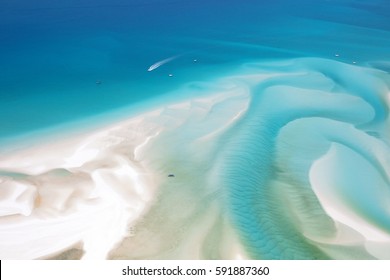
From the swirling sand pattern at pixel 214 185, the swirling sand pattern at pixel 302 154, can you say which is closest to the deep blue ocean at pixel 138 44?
the swirling sand pattern at pixel 214 185

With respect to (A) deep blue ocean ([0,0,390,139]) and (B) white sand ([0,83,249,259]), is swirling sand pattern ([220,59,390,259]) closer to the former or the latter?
(B) white sand ([0,83,249,259])

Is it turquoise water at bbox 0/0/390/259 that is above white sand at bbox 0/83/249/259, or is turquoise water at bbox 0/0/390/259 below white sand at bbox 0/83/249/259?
above

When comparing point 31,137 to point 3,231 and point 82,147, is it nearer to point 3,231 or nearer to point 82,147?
point 82,147

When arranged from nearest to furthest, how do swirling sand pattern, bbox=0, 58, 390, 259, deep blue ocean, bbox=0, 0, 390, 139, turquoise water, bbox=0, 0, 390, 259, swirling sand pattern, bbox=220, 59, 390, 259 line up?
swirling sand pattern, bbox=0, 58, 390, 259 < swirling sand pattern, bbox=220, 59, 390, 259 < turquoise water, bbox=0, 0, 390, 259 < deep blue ocean, bbox=0, 0, 390, 139

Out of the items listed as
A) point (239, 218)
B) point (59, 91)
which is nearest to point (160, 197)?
point (239, 218)

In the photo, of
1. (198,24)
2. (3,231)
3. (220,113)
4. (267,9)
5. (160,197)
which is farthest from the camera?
Answer: (267,9)

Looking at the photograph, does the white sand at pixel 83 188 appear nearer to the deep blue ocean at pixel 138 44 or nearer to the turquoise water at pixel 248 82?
the turquoise water at pixel 248 82

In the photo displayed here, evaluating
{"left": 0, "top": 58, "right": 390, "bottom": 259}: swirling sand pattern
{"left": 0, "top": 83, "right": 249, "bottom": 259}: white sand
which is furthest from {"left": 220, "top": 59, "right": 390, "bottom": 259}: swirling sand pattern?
{"left": 0, "top": 83, "right": 249, "bottom": 259}: white sand

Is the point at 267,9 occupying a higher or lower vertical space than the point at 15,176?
higher
